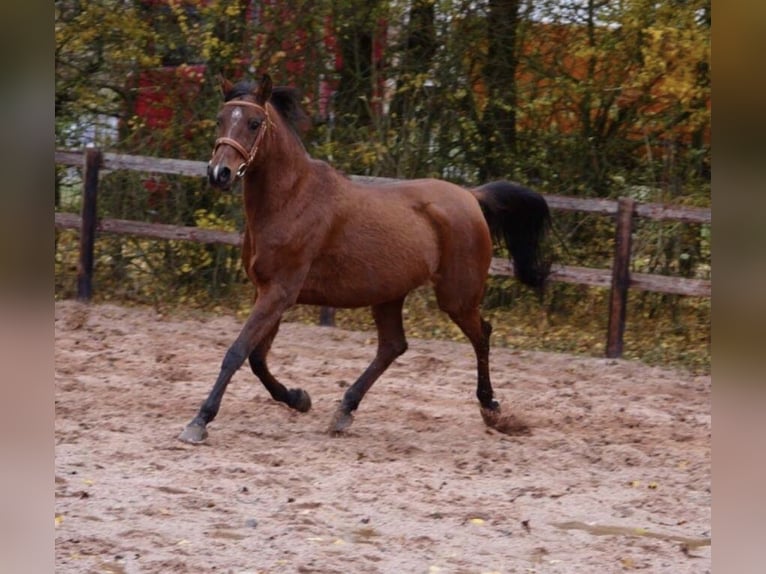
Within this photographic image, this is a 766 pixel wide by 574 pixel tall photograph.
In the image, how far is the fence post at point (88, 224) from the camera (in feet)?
33.8

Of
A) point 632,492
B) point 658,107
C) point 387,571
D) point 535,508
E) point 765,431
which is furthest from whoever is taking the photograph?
point 658,107

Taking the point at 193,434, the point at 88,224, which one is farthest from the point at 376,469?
the point at 88,224

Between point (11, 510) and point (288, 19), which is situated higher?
point (288, 19)

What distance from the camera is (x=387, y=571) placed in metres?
3.84

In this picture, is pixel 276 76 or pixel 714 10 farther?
pixel 276 76

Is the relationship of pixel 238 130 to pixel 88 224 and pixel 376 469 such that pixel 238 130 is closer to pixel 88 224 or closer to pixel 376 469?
pixel 376 469

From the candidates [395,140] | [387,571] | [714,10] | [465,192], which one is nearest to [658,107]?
[395,140]

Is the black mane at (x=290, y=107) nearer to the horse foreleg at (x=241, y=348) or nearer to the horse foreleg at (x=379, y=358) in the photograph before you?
the horse foreleg at (x=241, y=348)

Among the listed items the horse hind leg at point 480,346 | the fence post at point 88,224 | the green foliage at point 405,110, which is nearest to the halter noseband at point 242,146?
the horse hind leg at point 480,346

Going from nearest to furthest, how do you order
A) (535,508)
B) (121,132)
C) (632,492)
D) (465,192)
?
1. (535,508)
2. (632,492)
3. (465,192)
4. (121,132)

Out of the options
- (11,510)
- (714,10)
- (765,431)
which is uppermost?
(714,10)

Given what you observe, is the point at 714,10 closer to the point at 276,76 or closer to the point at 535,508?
the point at 535,508

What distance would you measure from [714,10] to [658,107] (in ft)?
34.9

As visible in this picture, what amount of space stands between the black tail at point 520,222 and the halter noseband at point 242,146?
6.17 ft
